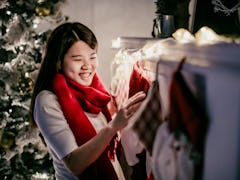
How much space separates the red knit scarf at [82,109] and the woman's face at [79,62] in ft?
0.15

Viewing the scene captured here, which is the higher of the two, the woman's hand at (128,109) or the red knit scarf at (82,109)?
the woman's hand at (128,109)

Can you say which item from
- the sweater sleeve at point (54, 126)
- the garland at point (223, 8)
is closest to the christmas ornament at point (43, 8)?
the garland at point (223, 8)

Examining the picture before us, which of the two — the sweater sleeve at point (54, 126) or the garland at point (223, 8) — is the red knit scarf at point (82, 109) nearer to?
the sweater sleeve at point (54, 126)

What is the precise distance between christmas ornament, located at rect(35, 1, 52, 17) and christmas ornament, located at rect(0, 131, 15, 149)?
106cm

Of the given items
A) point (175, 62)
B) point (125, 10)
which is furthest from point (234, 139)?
point (125, 10)

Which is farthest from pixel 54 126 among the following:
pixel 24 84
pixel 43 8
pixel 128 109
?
pixel 43 8

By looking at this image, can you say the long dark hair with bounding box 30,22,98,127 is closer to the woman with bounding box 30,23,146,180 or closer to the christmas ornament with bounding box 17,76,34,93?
the woman with bounding box 30,23,146,180

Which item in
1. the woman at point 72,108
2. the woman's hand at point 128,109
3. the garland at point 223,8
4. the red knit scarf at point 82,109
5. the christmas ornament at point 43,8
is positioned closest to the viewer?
the woman's hand at point 128,109

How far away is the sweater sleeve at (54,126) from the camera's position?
1702mm

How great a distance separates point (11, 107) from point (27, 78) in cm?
29

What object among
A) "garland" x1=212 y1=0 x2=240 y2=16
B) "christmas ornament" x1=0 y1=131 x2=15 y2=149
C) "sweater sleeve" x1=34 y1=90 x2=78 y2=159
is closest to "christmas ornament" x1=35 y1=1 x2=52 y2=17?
"christmas ornament" x1=0 y1=131 x2=15 y2=149

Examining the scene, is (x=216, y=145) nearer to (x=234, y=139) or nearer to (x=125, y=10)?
(x=234, y=139)

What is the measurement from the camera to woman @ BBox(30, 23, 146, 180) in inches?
66.9

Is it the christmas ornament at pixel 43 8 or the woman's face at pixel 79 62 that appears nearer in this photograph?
the woman's face at pixel 79 62
